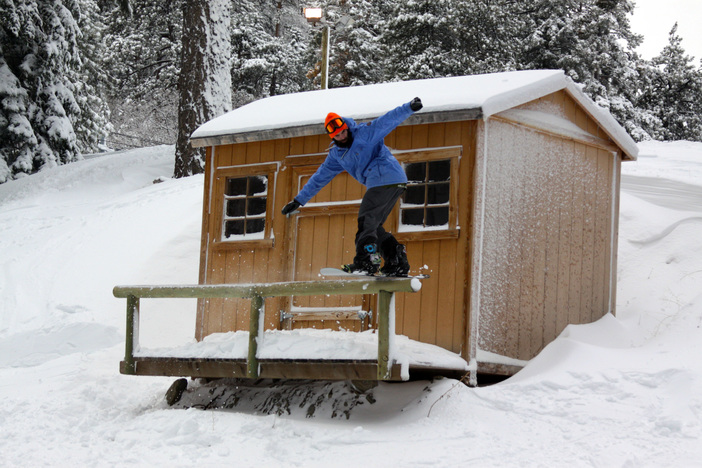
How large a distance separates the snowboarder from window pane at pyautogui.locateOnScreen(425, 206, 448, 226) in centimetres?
95

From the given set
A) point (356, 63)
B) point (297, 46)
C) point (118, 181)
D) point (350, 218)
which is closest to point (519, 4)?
point (356, 63)

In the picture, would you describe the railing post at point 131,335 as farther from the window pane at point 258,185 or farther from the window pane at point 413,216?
the window pane at point 413,216

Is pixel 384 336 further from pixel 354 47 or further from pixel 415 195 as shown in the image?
pixel 354 47

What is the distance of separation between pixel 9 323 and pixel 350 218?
5.98 m

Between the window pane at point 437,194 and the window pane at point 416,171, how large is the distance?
0.14 meters

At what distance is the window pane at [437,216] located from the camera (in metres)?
7.89

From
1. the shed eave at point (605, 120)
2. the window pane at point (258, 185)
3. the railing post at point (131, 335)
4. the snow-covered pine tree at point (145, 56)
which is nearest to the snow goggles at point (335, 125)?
the window pane at point (258, 185)

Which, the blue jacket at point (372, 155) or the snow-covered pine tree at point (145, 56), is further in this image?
the snow-covered pine tree at point (145, 56)

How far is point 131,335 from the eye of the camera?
816 cm

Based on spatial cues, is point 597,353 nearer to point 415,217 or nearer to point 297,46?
point 415,217

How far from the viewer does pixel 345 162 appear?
723cm

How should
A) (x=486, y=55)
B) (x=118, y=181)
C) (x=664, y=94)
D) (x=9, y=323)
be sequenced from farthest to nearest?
(x=664, y=94), (x=486, y=55), (x=118, y=181), (x=9, y=323)

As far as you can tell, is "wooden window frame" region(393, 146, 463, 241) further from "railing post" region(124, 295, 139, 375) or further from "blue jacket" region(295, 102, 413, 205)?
"railing post" region(124, 295, 139, 375)

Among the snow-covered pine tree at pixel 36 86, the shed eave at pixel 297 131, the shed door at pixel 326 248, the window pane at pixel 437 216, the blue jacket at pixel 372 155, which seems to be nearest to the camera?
the blue jacket at pixel 372 155
